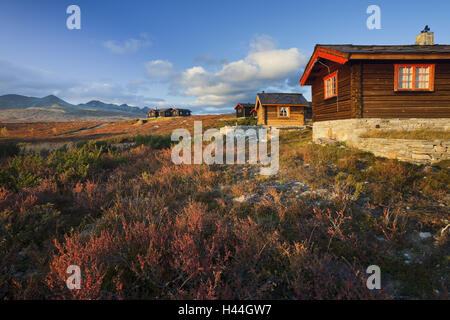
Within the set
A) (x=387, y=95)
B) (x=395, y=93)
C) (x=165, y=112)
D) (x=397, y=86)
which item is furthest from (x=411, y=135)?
(x=165, y=112)

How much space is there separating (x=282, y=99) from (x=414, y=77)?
16480 millimetres

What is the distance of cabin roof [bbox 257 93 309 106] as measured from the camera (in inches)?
1012

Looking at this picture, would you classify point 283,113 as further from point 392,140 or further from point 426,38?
point 392,140

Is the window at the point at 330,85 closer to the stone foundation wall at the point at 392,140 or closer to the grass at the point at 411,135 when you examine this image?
the stone foundation wall at the point at 392,140

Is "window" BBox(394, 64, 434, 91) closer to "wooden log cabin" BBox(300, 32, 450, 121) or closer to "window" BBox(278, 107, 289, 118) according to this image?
"wooden log cabin" BBox(300, 32, 450, 121)

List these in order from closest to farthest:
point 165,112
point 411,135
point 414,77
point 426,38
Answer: point 411,135 → point 414,77 → point 426,38 → point 165,112

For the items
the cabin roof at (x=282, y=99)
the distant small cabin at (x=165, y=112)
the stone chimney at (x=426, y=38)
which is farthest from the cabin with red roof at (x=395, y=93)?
the distant small cabin at (x=165, y=112)

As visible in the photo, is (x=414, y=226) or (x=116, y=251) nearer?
(x=116, y=251)

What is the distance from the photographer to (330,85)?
41.8 ft
